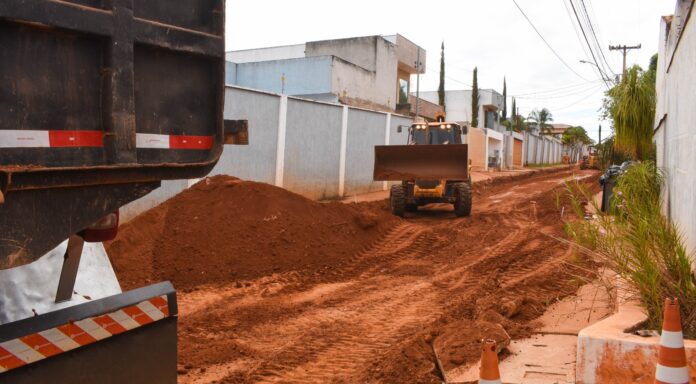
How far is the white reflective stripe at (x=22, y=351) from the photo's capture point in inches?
92.8

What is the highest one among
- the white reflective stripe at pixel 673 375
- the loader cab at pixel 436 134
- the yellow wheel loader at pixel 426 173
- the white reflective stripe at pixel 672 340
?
the loader cab at pixel 436 134

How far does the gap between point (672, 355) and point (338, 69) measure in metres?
26.1

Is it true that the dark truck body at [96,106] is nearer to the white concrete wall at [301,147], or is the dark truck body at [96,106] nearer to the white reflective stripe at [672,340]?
the white reflective stripe at [672,340]

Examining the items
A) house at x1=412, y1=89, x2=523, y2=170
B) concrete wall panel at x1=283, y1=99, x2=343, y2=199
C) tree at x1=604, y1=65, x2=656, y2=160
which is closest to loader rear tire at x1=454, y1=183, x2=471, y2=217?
tree at x1=604, y1=65, x2=656, y2=160

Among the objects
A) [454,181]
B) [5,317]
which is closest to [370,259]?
[454,181]

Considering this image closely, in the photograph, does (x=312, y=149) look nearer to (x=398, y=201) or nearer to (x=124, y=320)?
(x=398, y=201)

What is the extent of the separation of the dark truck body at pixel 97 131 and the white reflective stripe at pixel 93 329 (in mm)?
18

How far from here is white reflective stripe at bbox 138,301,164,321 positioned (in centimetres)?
290

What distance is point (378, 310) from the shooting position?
6.95 metres

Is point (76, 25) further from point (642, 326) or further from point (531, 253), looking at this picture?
point (531, 253)

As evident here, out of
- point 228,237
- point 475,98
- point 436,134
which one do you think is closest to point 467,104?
point 475,98

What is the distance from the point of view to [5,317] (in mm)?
3156

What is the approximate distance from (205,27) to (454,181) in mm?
12302

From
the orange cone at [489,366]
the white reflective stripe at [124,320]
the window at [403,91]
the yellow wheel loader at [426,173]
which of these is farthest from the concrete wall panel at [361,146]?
the window at [403,91]
